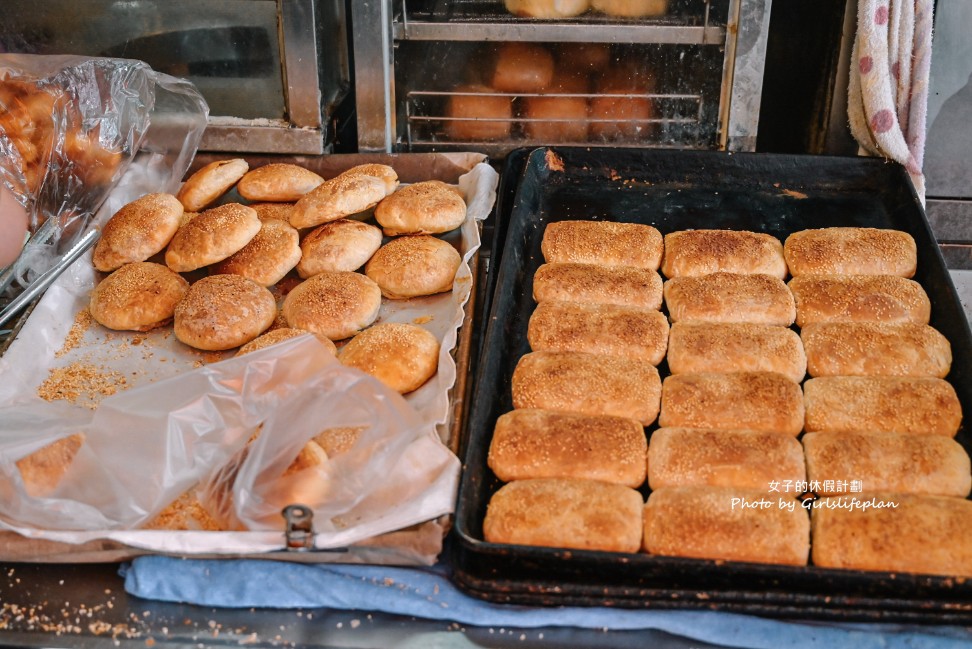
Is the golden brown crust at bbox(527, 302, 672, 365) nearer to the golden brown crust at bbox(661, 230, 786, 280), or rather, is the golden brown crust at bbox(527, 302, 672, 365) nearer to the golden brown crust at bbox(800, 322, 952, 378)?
the golden brown crust at bbox(661, 230, 786, 280)

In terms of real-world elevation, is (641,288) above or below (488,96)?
below

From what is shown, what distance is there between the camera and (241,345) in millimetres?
2227

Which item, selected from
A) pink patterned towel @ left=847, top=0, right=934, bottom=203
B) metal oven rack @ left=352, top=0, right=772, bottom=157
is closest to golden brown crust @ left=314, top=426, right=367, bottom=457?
metal oven rack @ left=352, top=0, right=772, bottom=157

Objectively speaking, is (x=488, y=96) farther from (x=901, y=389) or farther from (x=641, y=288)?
(x=901, y=389)

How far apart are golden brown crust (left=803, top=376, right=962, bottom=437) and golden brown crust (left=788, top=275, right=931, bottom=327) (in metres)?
0.26

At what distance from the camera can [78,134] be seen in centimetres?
257

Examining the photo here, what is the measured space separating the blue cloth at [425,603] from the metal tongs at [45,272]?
0.91 meters

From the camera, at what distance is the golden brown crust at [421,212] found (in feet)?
8.25

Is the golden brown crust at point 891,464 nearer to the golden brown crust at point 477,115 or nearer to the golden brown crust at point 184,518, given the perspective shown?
the golden brown crust at point 184,518

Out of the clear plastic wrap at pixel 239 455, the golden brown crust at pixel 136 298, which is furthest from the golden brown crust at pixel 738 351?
the golden brown crust at pixel 136 298

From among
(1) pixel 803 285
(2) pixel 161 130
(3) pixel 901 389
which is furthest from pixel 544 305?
(2) pixel 161 130

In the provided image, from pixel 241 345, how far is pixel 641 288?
1.05m

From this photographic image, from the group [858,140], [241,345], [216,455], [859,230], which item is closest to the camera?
[216,455]

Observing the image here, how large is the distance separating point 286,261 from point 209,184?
427 mm
